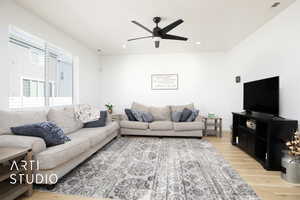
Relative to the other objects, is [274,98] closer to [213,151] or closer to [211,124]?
[213,151]

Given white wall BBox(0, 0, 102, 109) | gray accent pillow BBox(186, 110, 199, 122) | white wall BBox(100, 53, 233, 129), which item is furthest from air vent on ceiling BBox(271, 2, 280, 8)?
white wall BBox(0, 0, 102, 109)

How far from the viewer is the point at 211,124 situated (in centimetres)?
473

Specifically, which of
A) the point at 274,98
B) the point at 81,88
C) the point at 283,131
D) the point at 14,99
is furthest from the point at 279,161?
the point at 81,88

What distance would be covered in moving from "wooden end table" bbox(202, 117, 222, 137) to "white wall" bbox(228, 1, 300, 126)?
4.72 ft

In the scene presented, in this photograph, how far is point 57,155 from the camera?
1879 millimetres

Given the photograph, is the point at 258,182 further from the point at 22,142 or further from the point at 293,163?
the point at 22,142

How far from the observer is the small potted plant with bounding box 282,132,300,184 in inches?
79.8

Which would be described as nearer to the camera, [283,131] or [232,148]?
[283,131]

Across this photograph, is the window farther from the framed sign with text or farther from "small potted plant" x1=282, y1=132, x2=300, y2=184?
"small potted plant" x1=282, y1=132, x2=300, y2=184

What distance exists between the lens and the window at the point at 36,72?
8.59 feet

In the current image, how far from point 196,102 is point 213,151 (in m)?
2.18

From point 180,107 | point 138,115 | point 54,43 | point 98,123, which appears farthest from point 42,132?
point 180,107

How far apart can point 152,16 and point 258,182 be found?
303 cm

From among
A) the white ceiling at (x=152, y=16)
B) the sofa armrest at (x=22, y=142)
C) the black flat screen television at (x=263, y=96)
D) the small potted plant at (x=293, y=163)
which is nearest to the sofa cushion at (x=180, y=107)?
the black flat screen television at (x=263, y=96)
